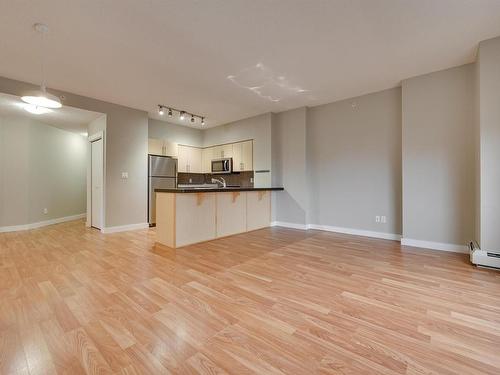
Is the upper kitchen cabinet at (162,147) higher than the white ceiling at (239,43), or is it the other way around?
the white ceiling at (239,43)

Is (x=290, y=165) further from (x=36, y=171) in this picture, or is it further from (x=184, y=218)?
(x=36, y=171)

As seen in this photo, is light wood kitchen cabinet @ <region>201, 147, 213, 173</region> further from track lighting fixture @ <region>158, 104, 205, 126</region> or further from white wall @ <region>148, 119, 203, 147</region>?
track lighting fixture @ <region>158, 104, 205, 126</region>

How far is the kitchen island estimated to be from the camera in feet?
11.6

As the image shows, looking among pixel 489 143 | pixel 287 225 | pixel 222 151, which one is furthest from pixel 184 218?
pixel 489 143

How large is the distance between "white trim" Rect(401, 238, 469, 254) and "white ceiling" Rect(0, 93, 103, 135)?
20.2ft

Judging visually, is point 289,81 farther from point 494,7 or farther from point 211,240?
point 211,240

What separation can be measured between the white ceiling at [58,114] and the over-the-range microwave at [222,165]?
2.90 meters

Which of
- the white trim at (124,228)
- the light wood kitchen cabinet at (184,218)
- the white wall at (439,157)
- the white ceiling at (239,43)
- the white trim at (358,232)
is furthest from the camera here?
the white trim at (124,228)

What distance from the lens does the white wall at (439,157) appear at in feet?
10.6

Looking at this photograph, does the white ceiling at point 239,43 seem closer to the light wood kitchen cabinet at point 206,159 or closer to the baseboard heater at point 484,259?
the baseboard heater at point 484,259

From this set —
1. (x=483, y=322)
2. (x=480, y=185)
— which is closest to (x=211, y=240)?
(x=483, y=322)

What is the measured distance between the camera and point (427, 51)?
2.93 meters

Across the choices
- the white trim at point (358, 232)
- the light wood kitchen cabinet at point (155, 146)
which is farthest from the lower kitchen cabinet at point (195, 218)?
the light wood kitchen cabinet at point (155, 146)

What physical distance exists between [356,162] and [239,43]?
3.10m
